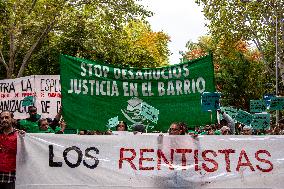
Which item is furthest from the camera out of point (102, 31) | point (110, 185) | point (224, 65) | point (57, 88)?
point (224, 65)

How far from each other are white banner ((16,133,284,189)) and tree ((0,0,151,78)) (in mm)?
17710

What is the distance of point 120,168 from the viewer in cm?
803

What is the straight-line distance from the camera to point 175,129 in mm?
7871

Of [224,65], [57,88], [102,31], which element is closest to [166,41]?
[224,65]

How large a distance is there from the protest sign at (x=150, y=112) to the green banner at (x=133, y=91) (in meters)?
0.05

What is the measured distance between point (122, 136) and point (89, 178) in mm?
689

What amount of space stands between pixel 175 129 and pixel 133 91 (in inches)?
30.4

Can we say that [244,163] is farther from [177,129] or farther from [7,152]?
[7,152]

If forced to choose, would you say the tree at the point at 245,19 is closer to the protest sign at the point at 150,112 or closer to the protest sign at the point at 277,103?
the protest sign at the point at 277,103

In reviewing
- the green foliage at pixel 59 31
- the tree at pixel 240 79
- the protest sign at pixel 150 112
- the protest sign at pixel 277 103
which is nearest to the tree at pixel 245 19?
the green foliage at pixel 59 31

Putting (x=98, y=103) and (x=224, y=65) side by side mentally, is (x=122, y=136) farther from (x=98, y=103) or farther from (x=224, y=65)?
(x=224, y=65)

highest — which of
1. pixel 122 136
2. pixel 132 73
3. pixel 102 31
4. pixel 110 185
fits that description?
pixel 102 31

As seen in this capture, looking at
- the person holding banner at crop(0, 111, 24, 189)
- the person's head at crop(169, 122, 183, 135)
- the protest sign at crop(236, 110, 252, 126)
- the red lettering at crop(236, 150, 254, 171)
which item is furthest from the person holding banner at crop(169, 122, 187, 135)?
the protest sign at crop(236, 110, 252, 126)

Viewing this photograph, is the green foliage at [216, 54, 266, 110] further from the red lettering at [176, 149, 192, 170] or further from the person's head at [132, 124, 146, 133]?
the red lettering at [176, 149, 192, 170]
